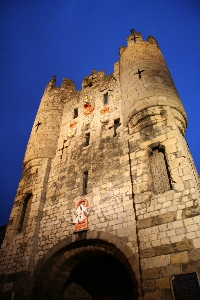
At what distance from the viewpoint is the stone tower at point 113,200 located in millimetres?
5625

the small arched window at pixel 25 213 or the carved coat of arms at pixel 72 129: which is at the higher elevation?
the carved coat of arms at pixel 72 129

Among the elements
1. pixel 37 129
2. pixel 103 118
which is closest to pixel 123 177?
pixel 103 118

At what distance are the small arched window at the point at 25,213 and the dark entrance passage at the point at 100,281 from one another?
110 inches

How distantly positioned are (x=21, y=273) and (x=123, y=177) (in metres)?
4.69

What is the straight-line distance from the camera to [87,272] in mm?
10055

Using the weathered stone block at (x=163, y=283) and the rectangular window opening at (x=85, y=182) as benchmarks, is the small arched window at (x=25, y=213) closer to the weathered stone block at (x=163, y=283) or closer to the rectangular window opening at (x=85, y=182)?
the rectangular window opening at (x=85, y=182)

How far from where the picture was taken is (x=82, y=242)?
7410 millimetres

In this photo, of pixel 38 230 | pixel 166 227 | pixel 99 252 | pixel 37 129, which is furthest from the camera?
pixel 37 129

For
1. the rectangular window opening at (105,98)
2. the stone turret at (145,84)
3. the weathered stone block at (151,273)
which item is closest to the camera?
the weathered stone block at (151,273)

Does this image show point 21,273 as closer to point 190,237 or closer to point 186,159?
point 190,237

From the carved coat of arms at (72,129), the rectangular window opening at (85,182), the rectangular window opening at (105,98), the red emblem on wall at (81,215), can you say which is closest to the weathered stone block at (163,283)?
the red emblem on wall at (81,215)

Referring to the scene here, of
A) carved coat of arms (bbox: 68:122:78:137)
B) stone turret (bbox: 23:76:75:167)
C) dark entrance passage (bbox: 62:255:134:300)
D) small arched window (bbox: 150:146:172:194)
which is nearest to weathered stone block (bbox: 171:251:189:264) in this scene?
small arched window (bbox: 150:146:172:194)

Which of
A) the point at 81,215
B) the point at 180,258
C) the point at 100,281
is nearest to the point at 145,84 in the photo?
the point at 81,215

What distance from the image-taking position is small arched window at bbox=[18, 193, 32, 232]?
9027 millimetres
